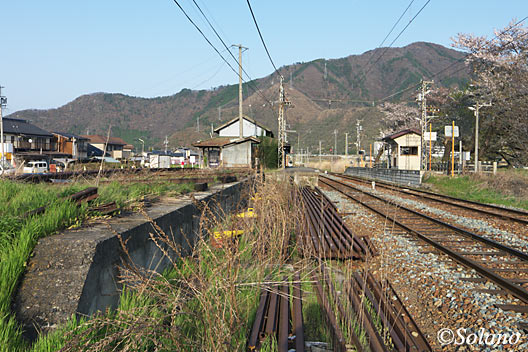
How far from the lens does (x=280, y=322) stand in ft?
10.5

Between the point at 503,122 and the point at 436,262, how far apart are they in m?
29.0

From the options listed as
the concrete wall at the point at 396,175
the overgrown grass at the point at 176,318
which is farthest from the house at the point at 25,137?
the overgrown grass at the point at 176,318

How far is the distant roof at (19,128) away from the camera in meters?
50.2

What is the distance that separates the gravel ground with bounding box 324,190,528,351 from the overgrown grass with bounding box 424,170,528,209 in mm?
9517

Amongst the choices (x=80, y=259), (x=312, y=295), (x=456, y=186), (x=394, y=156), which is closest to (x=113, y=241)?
(x=80, y=259)

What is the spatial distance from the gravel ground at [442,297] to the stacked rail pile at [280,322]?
89cm

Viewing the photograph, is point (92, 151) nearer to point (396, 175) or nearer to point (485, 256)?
point (396, 175)

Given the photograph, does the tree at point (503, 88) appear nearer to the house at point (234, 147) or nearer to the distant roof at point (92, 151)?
the house at point (234, 147)

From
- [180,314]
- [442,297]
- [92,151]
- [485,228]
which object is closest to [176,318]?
[180,314]

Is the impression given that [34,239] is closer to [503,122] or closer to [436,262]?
[436,262]

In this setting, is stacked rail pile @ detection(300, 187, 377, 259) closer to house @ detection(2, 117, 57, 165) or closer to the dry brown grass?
the dry brown grass

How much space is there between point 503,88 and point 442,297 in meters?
30.7

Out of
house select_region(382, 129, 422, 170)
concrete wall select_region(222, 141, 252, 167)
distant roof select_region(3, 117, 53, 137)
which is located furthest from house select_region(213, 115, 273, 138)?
distant roof select_region(3, 117, 53, 137)

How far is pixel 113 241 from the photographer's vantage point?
10.3ft
